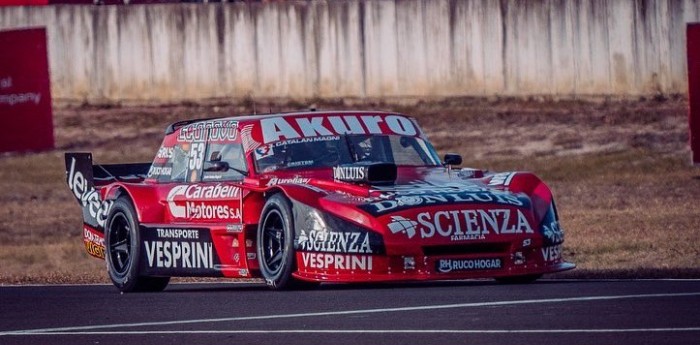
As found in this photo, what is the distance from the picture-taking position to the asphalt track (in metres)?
9.32

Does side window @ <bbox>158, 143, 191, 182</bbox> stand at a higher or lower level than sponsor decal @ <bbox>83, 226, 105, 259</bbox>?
higher

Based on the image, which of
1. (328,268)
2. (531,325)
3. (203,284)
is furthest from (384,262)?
(203,284)

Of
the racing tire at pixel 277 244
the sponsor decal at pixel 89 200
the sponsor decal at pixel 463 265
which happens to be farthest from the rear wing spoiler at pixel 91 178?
the sponsor decal at pixel 463 265

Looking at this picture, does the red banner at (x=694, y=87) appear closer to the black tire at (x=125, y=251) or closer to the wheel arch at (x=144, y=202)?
the black tire at (x=125, y=251)

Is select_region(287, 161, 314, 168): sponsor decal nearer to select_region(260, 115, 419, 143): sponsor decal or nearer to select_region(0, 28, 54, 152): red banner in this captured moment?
select_region(260, 115, 419, 143): sponsor decal

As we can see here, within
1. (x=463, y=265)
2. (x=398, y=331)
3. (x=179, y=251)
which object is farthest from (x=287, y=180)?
(x=398, y=331)

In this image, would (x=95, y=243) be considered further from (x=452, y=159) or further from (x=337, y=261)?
(x=337, y=261)

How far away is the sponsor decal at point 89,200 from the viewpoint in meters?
14.9

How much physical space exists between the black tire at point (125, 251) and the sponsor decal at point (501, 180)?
2.91 meters

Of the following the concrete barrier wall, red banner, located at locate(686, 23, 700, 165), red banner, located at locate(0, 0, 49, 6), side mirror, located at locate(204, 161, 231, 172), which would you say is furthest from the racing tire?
red banner, located at locate(0, 0, 49, 6)

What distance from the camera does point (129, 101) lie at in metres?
31.2

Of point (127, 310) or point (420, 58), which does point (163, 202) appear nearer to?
point (127, 310)

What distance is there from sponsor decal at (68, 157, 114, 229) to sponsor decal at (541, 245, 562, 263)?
12.8ft

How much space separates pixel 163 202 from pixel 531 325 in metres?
5.09
